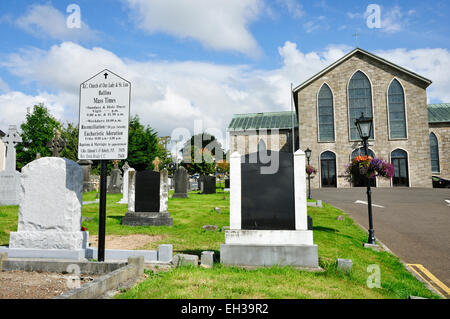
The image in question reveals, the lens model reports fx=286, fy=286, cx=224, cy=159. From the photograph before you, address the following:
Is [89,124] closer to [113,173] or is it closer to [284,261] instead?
[284,261]

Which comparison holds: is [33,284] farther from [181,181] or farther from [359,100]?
[359,100]

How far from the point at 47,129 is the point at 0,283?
47.6 m

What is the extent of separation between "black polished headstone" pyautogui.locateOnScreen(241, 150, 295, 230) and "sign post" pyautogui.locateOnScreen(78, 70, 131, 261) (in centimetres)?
240

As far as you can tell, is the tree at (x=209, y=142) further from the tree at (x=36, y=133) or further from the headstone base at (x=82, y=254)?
the headstone base at (x=82, y=254)

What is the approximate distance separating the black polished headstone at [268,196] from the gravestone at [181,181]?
15.1m

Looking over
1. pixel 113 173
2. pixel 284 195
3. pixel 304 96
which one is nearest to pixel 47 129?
pixel 113 173

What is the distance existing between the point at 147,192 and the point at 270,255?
6.54 meters

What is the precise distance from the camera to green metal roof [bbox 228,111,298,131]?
4209 cm

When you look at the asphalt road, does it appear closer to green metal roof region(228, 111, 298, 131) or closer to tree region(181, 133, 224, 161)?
green metal roof region(228, 111, 298, 131)

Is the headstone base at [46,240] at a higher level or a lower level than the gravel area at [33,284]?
higher

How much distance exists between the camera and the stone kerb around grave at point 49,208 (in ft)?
18.4

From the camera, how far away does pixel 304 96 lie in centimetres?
3469

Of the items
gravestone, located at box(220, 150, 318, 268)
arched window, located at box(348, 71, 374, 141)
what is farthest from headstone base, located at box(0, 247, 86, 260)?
arched window, located at box(348, 71, 374, 141)

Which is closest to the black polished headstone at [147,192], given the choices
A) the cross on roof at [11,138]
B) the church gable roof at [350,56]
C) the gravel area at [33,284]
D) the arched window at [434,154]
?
the gravel area at [33,284]
